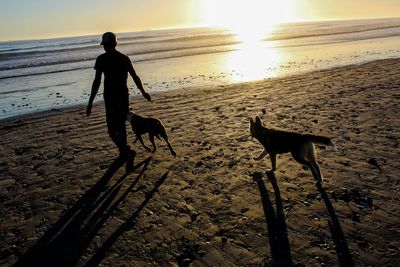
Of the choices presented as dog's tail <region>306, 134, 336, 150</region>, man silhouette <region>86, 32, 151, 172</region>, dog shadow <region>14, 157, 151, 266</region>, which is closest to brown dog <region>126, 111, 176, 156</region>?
man silhouette <region>86, 32, 151, 172</region>

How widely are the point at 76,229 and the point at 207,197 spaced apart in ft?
7.25

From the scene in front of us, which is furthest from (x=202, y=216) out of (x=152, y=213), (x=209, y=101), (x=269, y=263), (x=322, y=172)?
(x=209, y=101)

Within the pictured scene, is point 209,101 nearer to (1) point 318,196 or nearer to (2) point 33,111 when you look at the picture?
(2) point 33,111

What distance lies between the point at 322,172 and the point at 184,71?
18.8 meters

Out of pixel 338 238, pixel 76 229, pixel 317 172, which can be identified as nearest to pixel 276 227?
pixel 338 238

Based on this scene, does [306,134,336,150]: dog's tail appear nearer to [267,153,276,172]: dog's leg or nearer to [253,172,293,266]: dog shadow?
[267,153,276,172]: dog's leg

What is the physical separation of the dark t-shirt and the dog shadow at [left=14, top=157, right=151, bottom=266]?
191cm

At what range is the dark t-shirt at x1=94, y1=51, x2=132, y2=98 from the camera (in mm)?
6660

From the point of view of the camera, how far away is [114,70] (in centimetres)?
681

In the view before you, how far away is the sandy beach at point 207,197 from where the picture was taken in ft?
14.4

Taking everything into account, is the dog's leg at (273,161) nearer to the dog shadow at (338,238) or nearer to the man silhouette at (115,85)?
the dog shadow at (338,238)

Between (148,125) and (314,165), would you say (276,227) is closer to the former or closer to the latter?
(314,165)

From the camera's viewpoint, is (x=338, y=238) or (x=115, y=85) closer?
(x=338, y=238)

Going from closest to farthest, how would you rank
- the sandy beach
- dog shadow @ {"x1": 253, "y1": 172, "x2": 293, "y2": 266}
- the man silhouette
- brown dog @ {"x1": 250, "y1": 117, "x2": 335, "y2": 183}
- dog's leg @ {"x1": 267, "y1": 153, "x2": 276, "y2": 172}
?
dog shadow @ {"x1": 253, "y1": 172, "x2": 293, "y2": 266}, the sandy beach, brown dog @ {"x1": 250, "y1": 117, "x2": 335, "y2": 183}, dog's leg @ {"x1": 267, "y1": 153, "x2": 276, "y2": 172}, the man silhouette
